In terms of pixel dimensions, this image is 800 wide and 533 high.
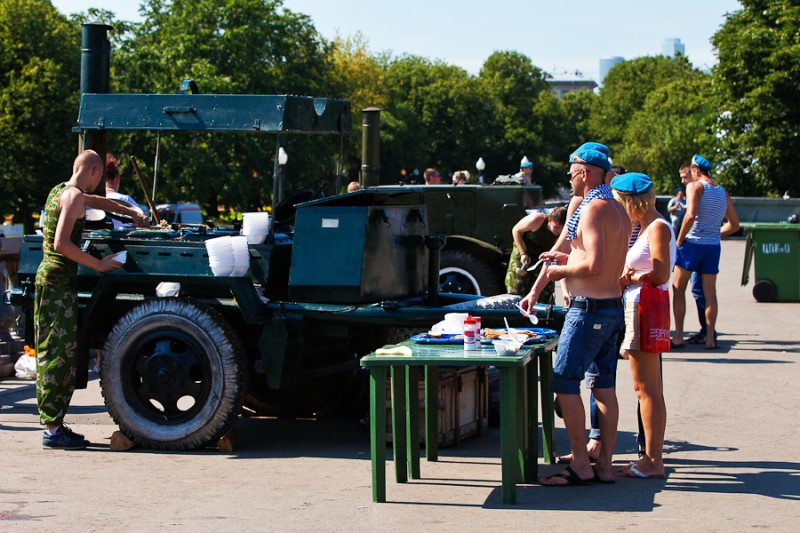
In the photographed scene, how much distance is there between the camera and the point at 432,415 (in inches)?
300

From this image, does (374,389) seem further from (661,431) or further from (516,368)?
(661,431)

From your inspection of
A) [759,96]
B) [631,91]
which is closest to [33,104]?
[759,96]

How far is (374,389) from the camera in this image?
649cm

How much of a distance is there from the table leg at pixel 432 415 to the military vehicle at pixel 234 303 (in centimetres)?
42

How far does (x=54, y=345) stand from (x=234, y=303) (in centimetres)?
122

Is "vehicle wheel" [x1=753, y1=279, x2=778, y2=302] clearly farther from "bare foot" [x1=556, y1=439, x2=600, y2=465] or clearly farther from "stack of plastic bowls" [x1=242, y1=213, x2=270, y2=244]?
"stack of plastic bowls" [x1=242, y1=213, x2=270, y2=244]

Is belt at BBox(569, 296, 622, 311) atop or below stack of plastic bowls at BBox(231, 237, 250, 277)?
below

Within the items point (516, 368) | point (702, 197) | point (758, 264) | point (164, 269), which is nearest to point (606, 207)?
point (516, 368)

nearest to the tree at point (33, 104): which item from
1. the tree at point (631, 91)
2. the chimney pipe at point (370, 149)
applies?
the chimney pipe at point (370, 149)

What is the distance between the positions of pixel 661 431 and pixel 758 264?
12092 millimetres

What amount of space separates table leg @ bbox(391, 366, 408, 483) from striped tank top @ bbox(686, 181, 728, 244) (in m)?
6.81

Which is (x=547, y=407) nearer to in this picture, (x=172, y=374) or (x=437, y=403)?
(x=437, y=403)

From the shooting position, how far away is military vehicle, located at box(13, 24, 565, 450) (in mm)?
7812

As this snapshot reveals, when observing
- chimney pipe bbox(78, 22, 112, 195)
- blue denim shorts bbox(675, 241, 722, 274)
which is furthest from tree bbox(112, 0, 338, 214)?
blue denim shorts bbox(675, 241, 722, 274)
